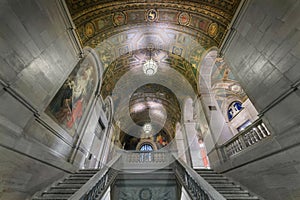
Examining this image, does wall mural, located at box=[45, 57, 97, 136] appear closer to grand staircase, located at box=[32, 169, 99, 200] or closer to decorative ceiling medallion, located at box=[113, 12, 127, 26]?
grand staircase, located at box=[32, 169, 99, 200]

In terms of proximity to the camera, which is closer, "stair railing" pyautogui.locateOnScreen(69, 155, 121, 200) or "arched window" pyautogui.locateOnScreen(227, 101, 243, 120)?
"stair railing" pyautogui.locateOnScreen(69, 155, 121, 200)

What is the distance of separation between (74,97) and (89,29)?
284 centimetres

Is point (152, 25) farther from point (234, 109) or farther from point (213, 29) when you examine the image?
point (234, 109)

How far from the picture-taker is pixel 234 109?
32.9ft

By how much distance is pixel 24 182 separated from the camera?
3043mm

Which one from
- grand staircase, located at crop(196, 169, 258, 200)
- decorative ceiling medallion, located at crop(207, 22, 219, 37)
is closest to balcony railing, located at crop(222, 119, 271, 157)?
grand staircase, located at crop(196, 169, 258, 200)

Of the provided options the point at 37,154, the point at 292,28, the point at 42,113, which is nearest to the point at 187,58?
the point at 292,28

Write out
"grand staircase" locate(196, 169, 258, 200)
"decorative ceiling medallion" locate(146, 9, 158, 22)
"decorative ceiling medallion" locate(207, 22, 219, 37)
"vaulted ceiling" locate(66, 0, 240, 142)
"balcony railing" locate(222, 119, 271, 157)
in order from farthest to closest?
"decorative ceiling medallion" locate(146, 9, 158, 22)
"decorative ceiling medallion" locate(207, 22, 219, 37)
"vaulted ceiling" locate(66, 0, 240, 142)
"balcony railing" locate(222, 119, 271, 157)
"grand staircase" locate(196, 169, 258, 200)

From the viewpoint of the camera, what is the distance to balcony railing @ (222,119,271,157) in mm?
3532

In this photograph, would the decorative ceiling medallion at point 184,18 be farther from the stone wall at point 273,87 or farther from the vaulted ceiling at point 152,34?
the stone wall at point 273,87

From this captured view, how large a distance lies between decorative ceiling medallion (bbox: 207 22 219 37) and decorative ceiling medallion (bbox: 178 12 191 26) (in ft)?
3.32

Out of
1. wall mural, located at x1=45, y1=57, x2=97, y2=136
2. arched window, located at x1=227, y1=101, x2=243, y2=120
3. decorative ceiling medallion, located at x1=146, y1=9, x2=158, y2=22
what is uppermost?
decorative ceiling medallion, located at x1=146, y1=9, x2=158, y2=22

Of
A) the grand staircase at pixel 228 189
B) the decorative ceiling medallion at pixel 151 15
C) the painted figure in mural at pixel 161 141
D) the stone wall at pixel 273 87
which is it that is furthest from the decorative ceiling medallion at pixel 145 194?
the painted figure in mural at pixel 161 141

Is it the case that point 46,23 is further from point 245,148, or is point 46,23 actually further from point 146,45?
point 245,148
